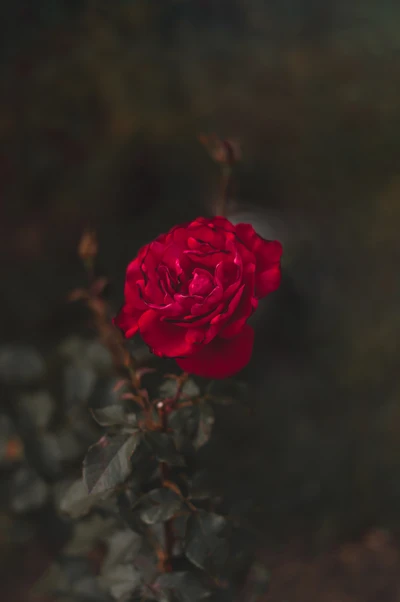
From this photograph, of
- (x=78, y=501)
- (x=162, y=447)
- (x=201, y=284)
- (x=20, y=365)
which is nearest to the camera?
(x=201, y=284)

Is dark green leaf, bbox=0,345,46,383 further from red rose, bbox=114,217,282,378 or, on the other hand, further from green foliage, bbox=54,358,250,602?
red rose, bbox=114,217,282,378

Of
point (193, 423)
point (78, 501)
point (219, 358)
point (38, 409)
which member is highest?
point (219, 358)

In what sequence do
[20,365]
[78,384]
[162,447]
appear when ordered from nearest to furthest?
[162,447] → [78,384] → [20,365]

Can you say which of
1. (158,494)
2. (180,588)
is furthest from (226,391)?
(180,588)

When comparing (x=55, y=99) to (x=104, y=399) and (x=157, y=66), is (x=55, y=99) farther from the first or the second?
(x=104, y=399)

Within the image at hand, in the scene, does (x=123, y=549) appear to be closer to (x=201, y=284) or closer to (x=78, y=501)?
(x=78, y=501)

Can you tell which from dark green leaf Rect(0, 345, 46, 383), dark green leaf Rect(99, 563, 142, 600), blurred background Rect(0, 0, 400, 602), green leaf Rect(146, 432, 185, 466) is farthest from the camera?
blurred background Rect(0, 0, 400, 602)

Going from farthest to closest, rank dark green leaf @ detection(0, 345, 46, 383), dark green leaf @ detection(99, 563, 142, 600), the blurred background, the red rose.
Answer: the blurred background
dark green leaf @ detection(0, 345, 46, 383)
dark green leaf @ detection(99, 563, 142, 600)
the red rose

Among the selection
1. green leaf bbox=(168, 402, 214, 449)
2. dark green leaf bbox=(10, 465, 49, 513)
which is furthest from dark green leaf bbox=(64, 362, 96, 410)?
green leaf bbox=(168, 402, 214, 449)
